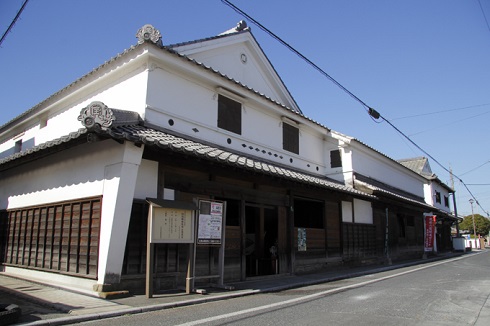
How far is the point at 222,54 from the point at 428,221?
19.1m

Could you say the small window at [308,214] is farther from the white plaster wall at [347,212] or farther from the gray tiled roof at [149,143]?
the gray tiled roof at [149,143]

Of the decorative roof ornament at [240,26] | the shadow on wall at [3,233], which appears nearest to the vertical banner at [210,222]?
the shadow on wall at [3,233]

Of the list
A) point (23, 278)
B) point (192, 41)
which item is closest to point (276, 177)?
point (192, 41)

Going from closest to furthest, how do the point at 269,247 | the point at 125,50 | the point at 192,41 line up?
the point at 125,50, the point at 192,41, the point at 269,247

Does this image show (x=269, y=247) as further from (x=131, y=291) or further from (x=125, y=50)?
(x=125, y=50)

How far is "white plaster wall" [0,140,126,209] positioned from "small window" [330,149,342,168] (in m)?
Answer: 13.2

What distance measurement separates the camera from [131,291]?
8.60 metres

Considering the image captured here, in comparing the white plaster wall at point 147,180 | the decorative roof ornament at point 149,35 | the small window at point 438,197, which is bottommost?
the white plaster wall at point 147,180

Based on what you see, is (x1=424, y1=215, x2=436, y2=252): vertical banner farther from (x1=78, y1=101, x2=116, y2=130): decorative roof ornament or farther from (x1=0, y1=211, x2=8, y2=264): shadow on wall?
(x1=0, y1=211, x2=8, y2=264): shadow on wall

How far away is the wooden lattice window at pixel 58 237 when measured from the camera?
8.93m

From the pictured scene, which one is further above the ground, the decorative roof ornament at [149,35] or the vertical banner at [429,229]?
the decorative roof ornament at [149,35]

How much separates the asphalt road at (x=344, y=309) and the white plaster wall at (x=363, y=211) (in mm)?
8086

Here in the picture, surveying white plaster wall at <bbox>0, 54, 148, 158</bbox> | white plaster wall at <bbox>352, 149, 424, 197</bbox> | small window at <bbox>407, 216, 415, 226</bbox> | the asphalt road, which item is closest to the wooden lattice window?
the asphalt road

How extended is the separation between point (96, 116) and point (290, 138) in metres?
10.5
